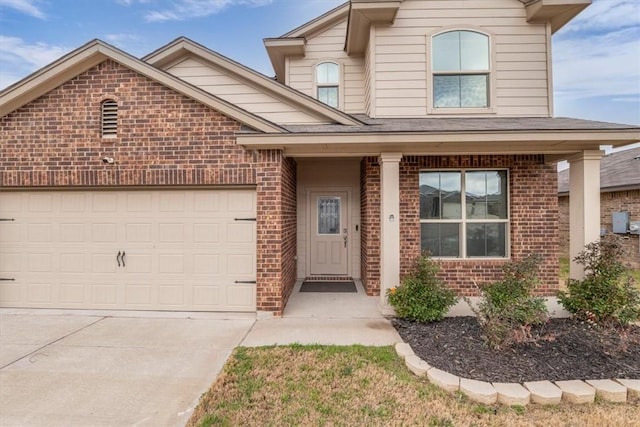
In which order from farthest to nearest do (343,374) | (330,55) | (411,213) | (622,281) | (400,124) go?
(330,55) < (411,213) < (400,124) < (622,281) < (343,374)

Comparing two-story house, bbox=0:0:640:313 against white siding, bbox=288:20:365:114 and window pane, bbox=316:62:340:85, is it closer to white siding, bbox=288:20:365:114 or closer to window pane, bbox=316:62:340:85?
white siding, bbox=288:20:365:114

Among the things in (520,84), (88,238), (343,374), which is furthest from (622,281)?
(88,238)

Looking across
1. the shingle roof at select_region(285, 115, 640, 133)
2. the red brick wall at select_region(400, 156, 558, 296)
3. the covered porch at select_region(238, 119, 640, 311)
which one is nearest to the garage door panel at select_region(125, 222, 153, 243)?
the covered porch at select_region(238, 119, 640, 311)

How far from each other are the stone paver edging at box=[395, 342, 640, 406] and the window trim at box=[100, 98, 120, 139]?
6177 millimetres

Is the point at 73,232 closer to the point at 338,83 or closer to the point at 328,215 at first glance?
the point at 328,215

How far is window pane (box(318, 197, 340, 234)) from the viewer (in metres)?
8.38

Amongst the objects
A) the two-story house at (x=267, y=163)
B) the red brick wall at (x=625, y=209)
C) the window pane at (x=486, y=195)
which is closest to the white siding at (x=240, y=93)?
the two-story house at (x=267, y=163)

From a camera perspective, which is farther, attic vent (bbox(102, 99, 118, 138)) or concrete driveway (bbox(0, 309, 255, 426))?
attic vent (bbox(102, 99, 118, 138))

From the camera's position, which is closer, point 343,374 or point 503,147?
point 343,374

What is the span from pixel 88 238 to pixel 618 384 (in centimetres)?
780

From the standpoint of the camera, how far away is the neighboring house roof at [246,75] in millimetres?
6402

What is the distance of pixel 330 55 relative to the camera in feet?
27.7

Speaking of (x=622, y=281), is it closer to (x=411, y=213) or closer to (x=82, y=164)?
(x=411, y=213)

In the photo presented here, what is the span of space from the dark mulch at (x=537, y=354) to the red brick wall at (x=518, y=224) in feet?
5.90
